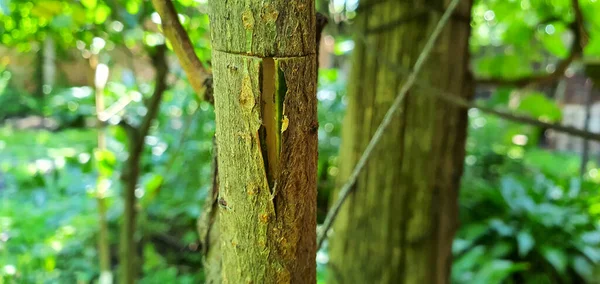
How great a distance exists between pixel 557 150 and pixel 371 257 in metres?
5.32

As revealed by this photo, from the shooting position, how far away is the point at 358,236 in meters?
1.05

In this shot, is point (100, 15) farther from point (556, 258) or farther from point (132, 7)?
point (556, 258)

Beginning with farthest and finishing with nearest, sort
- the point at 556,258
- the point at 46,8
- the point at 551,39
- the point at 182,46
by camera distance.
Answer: the point at 556,258 < the point at 551,39 < the point at 46,8 < the point at 182,46

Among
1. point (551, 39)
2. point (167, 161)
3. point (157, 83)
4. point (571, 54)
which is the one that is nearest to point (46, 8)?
point (157, 83)

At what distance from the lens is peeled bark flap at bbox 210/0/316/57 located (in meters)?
0.31

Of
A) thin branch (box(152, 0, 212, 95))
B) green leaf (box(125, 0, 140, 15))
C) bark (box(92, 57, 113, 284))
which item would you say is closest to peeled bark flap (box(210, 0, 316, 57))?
thin branch (box(152, 0, 212, 95))

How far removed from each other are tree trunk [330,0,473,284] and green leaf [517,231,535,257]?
1435 mm

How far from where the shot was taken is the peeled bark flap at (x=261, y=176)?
0.33m

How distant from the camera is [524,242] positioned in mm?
2309

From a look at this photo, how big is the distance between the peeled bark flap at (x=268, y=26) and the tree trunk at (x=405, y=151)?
25.6 inches

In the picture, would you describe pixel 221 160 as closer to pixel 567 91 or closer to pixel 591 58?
pixel 591 58

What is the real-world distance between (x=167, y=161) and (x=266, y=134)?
1050 millimetres

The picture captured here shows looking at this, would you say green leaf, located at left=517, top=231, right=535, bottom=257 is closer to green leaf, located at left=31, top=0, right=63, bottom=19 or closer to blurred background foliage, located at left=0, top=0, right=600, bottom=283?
blurred background foliage, located at left=0, top=0, right=600, bottom=283

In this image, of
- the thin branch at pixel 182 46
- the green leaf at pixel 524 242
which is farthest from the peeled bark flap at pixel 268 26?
the green leaf at pixel 524 242
